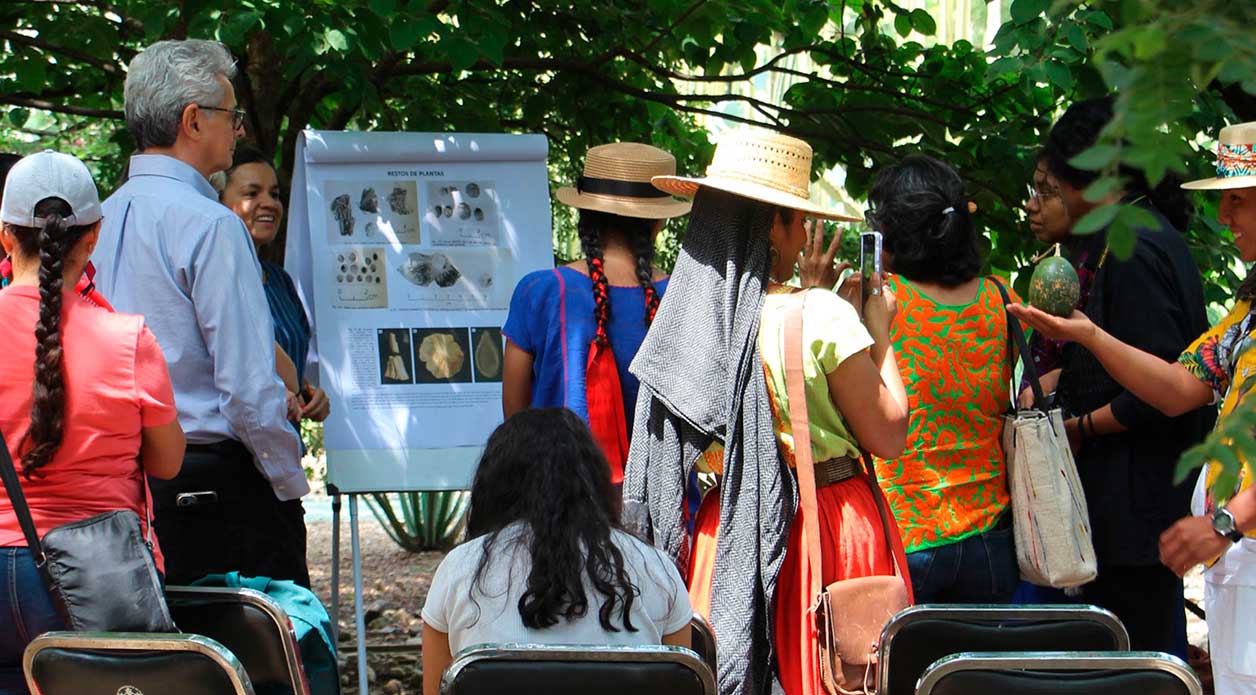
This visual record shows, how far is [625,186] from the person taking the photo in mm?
3959

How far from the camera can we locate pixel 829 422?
9.74ft

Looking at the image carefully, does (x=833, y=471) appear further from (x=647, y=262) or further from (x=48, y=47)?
(x=48, y=47)

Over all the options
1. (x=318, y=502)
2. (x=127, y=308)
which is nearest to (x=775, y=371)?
(x=127, y=308)

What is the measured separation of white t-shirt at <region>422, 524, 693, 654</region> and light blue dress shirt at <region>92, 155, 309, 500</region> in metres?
1.00

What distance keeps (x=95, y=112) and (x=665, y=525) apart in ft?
11.7

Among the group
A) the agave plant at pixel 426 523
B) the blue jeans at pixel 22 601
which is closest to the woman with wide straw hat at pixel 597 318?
the blue jeans at pixel 22 601

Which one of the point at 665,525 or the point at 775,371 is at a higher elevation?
the point at 775,371

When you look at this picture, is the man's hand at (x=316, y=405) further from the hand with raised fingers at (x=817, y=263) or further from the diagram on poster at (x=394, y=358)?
the hand with raised fingers at (x=817, y=263)

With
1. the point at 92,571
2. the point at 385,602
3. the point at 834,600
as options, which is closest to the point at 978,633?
the point at 834,600

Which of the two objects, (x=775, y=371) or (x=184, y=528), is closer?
(x=775, y=371)

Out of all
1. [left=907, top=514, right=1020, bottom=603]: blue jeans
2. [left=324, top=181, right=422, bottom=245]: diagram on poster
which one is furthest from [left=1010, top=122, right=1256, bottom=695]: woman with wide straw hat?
[left=324, top=181, right=422, bottom=245]: diagram on poster

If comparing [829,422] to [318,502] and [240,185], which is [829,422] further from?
[318,502]

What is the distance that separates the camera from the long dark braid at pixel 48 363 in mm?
2717

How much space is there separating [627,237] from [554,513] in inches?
56.5
